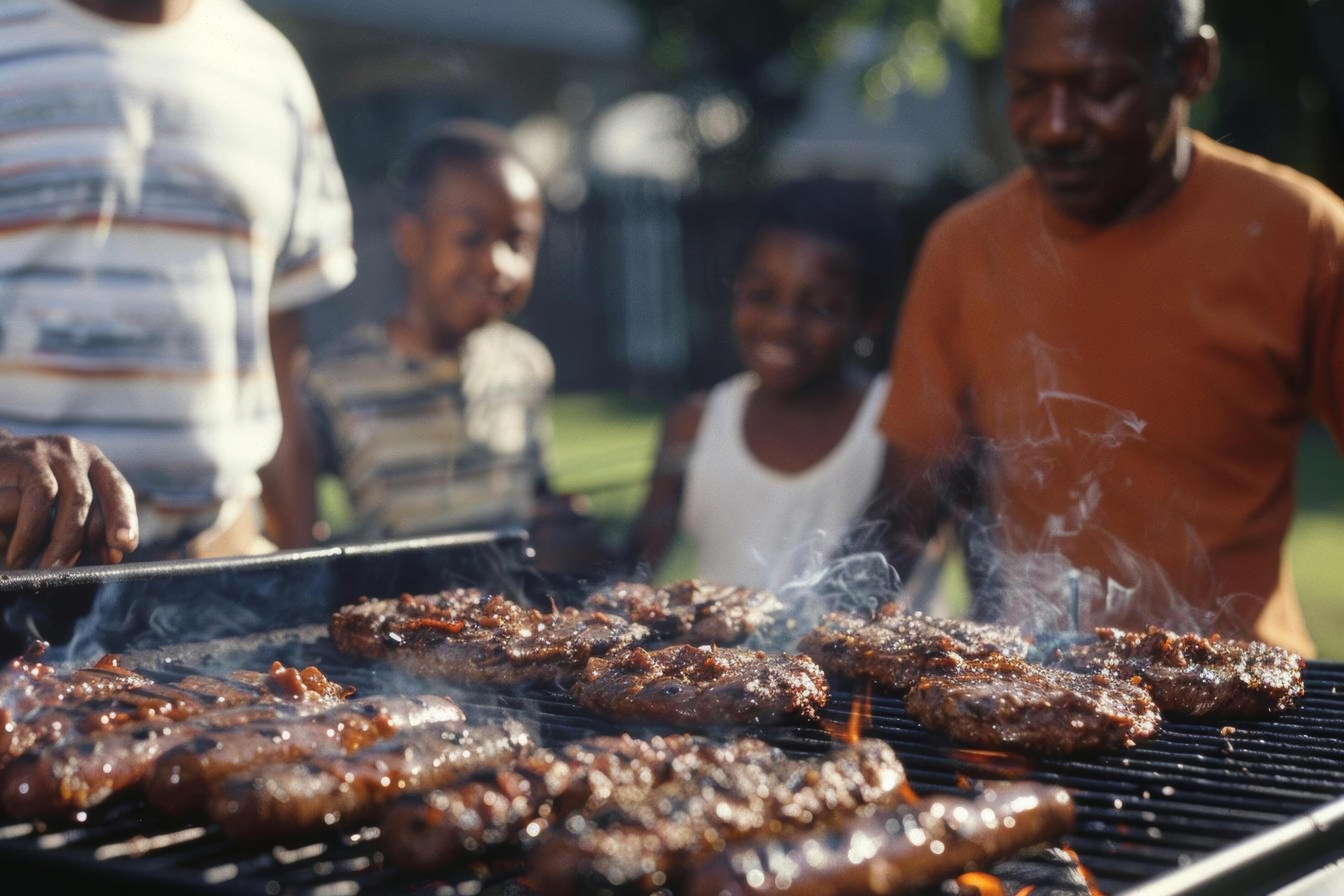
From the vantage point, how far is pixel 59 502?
285 centimetres

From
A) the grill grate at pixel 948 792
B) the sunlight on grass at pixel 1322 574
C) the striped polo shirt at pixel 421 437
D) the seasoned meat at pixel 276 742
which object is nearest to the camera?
the grill grate at pixel 948 792

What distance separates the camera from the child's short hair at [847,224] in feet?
17.4

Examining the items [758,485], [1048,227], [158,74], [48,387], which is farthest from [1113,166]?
[48,387]

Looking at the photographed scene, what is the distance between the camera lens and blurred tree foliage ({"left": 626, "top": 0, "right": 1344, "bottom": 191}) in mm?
16328

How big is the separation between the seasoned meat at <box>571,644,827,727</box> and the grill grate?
0.06 meters

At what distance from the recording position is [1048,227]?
4461mm

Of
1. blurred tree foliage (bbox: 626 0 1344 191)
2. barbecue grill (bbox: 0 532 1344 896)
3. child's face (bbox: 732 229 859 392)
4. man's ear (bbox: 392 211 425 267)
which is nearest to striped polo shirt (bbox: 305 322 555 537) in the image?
man's ear (bbox: 392 211 425 267)

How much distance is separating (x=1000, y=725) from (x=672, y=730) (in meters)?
0.71

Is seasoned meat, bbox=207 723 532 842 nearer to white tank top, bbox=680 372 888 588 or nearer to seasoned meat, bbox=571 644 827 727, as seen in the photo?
seasoned meat, bbox=571 644 827 727

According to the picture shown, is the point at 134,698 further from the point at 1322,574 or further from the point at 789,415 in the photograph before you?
the point at 1322,574

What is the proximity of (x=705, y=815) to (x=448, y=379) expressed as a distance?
3848 millimetres

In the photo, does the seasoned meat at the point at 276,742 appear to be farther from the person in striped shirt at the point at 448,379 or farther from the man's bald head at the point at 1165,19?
the man's bald head at the point at 1165,19

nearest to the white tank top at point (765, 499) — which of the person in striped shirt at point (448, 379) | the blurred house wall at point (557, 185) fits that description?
the person in striped shirt at point (448, 379)

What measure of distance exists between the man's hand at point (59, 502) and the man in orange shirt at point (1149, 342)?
2544mm
